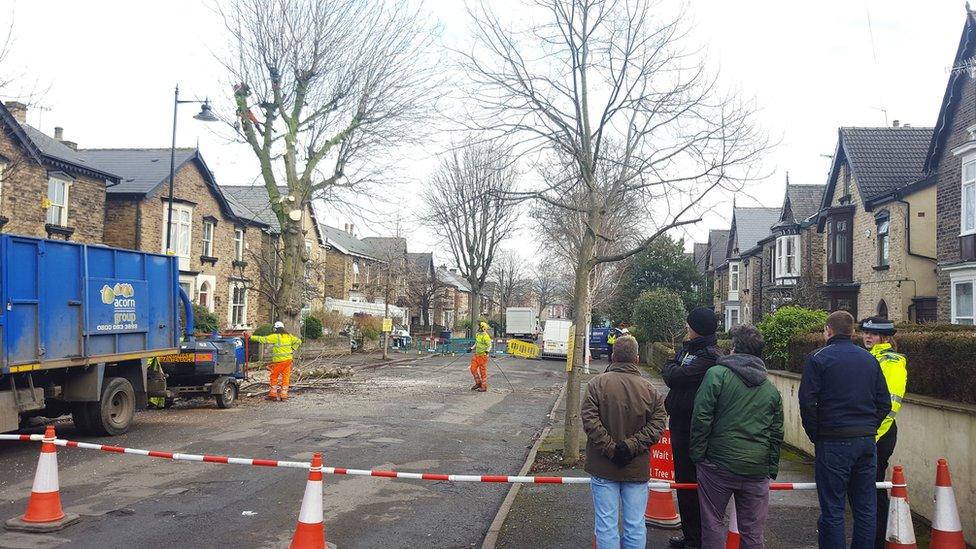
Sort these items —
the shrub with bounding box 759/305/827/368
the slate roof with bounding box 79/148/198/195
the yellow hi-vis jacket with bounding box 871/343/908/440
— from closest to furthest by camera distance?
the yellow hi-vis jacket with bounding box 871/343/908/440, the shrub with bounding box 759/305/827/368, the slate roof with bounding box 79/148/198/195

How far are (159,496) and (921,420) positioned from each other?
25.1 ft

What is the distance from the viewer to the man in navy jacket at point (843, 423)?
5.20 meters

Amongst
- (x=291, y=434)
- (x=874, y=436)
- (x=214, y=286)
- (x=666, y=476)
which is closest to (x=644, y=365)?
(x=214, y=286)

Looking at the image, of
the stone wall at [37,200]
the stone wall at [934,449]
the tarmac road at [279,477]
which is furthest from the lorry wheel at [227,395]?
the stone wall at [934,449]

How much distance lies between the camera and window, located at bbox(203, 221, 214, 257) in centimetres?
3257

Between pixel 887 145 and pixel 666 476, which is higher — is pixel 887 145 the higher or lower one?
the higher one

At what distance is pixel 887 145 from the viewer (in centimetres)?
2816

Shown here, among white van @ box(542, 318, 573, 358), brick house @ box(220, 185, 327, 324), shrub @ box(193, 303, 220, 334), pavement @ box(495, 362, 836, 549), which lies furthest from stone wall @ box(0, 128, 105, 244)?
white van @ box(542, 318, 573, 358)

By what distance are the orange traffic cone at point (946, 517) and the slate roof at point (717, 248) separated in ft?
165

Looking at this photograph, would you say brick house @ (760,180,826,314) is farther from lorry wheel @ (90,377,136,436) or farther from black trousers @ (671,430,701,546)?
black trousers @ (671,430,701,546)

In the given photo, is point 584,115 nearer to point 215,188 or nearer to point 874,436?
point 874,436

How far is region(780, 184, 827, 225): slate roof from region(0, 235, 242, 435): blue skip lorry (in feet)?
94.7

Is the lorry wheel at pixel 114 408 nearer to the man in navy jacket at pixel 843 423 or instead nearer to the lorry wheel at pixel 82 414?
the lorry wheel at pixel 82 414

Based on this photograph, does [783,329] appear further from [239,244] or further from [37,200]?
[239,244]
